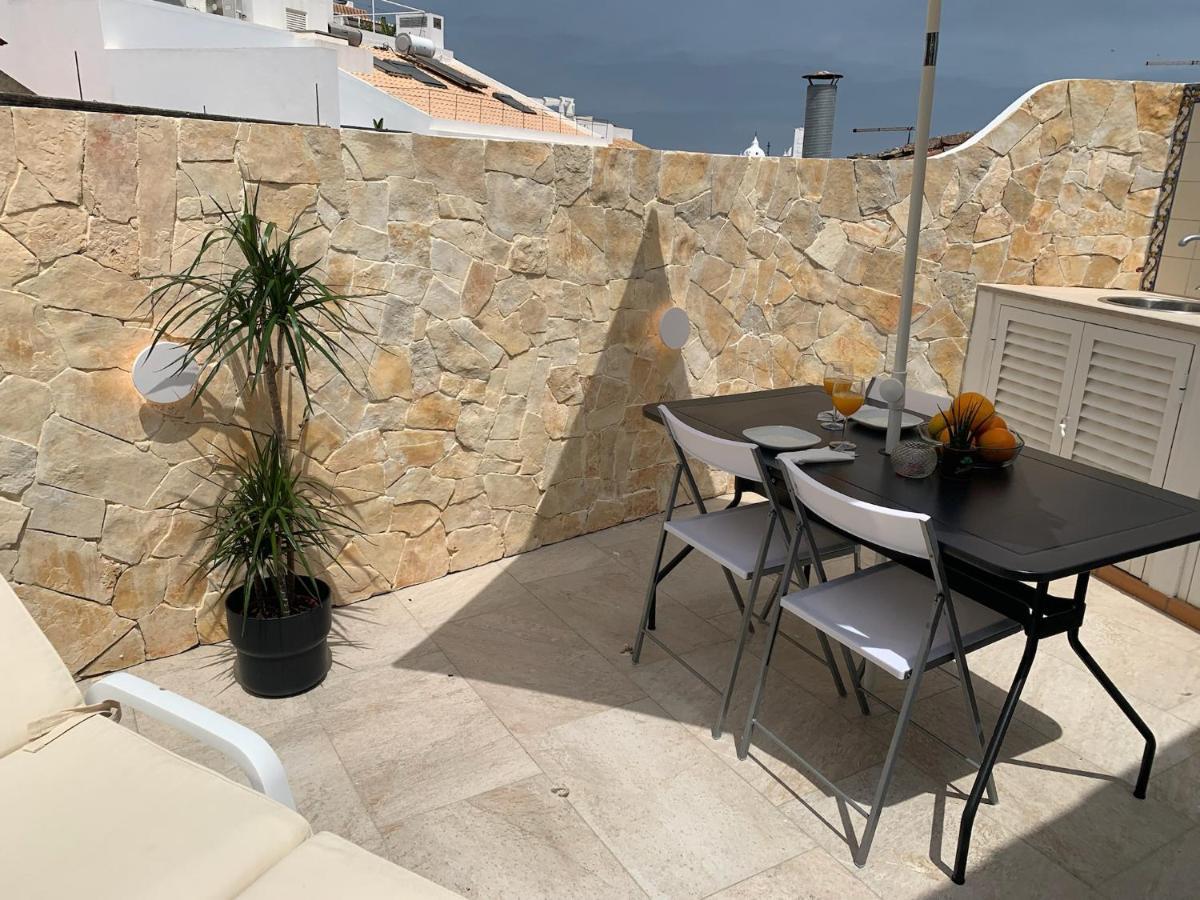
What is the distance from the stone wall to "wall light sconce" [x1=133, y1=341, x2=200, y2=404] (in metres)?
0.06

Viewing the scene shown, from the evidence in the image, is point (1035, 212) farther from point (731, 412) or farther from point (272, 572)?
point (272, 572)

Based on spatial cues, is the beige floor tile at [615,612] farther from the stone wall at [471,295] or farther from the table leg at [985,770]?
the table leg at [985,770]

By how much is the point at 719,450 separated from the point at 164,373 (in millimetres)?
1774

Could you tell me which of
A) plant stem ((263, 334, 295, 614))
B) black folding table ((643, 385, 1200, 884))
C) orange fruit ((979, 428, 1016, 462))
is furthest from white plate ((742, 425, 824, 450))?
plant stem ((263, 334, 295, 614))

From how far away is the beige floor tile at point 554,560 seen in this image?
148 inches

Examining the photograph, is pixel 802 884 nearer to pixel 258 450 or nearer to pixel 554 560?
pixel 554 560

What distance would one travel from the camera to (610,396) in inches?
158

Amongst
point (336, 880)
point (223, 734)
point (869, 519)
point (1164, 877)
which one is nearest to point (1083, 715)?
point (1164, 877)

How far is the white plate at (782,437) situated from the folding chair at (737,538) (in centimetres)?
14

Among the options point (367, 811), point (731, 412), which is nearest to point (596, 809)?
point (367, 811)

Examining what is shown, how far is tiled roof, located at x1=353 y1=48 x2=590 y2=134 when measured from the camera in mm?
16906

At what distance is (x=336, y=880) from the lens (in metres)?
1.54

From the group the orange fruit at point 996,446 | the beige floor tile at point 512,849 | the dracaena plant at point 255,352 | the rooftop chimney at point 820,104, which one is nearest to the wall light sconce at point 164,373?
the dracaena plant at point 255,352

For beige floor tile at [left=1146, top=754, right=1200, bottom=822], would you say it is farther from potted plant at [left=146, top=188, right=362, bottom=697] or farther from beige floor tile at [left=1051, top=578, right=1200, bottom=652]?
potted plant at [left=146, top=188, right=362, bottom=697]
